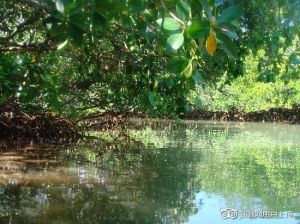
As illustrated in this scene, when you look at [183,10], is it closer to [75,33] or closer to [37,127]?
[75,33]

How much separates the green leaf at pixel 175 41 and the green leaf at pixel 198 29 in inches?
1.0

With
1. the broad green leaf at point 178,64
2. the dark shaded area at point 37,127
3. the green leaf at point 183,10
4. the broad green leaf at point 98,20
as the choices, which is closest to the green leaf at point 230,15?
the green leaf at point 183,10

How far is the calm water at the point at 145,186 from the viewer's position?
3678mm

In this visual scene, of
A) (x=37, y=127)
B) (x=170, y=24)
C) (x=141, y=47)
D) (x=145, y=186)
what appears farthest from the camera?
(x=37, y=127)

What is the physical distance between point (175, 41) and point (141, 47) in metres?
2.53

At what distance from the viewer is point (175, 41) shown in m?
1.23

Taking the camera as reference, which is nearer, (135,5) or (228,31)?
(228,31)

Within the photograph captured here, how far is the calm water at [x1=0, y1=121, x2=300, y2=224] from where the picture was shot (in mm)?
3678

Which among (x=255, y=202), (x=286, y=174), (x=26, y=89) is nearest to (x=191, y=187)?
(x=255, y=202)

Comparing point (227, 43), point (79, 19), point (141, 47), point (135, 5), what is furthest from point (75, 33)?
point (141, 47)

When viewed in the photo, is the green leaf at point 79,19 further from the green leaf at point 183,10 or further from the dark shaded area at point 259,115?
the dark shaded area at point 259,115

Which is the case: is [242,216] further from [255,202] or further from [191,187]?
[191,187]

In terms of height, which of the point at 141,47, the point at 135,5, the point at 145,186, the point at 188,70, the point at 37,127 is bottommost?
the point at 145,186

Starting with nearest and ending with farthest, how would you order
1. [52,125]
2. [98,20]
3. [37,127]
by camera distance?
[98,20] < [37,127] < [52,125]
